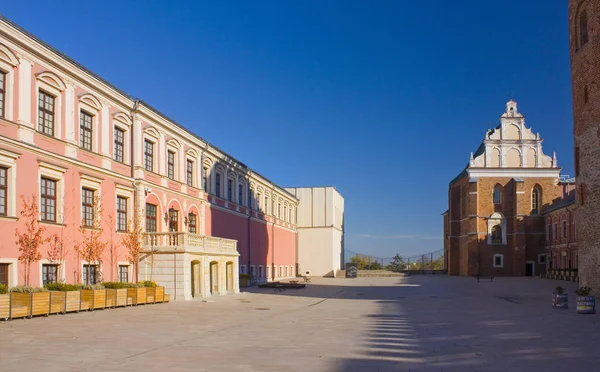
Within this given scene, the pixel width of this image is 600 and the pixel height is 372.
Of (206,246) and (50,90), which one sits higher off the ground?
(50,90)

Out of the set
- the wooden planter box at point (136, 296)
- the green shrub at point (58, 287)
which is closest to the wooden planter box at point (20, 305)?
the green shrub at point (58, 287)

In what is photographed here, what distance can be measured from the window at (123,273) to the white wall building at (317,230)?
4612 cm

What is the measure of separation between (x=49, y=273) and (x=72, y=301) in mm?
3163

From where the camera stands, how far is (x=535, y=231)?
71375 millimetres

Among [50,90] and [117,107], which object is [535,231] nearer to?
[117,107]

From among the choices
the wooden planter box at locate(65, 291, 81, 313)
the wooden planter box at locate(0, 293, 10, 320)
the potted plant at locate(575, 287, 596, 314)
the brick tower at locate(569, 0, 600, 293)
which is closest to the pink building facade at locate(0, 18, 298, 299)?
the wooden planter box at locate(65, 291, 81, 313)

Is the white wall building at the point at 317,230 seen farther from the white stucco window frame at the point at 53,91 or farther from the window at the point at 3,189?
the window at the point at 3,189

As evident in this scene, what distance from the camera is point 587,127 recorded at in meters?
32.5

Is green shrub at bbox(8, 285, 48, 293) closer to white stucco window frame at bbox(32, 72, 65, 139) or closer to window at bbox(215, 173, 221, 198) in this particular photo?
white stucco window frame at bbox(32, 72, 65, 139)

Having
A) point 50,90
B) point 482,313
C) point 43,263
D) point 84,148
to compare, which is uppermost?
point 50,90

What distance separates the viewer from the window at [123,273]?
95.7ft

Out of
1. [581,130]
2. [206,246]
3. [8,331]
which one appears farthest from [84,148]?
[581,130]

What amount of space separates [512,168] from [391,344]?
6218cm

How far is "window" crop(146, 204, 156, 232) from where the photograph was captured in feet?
106
